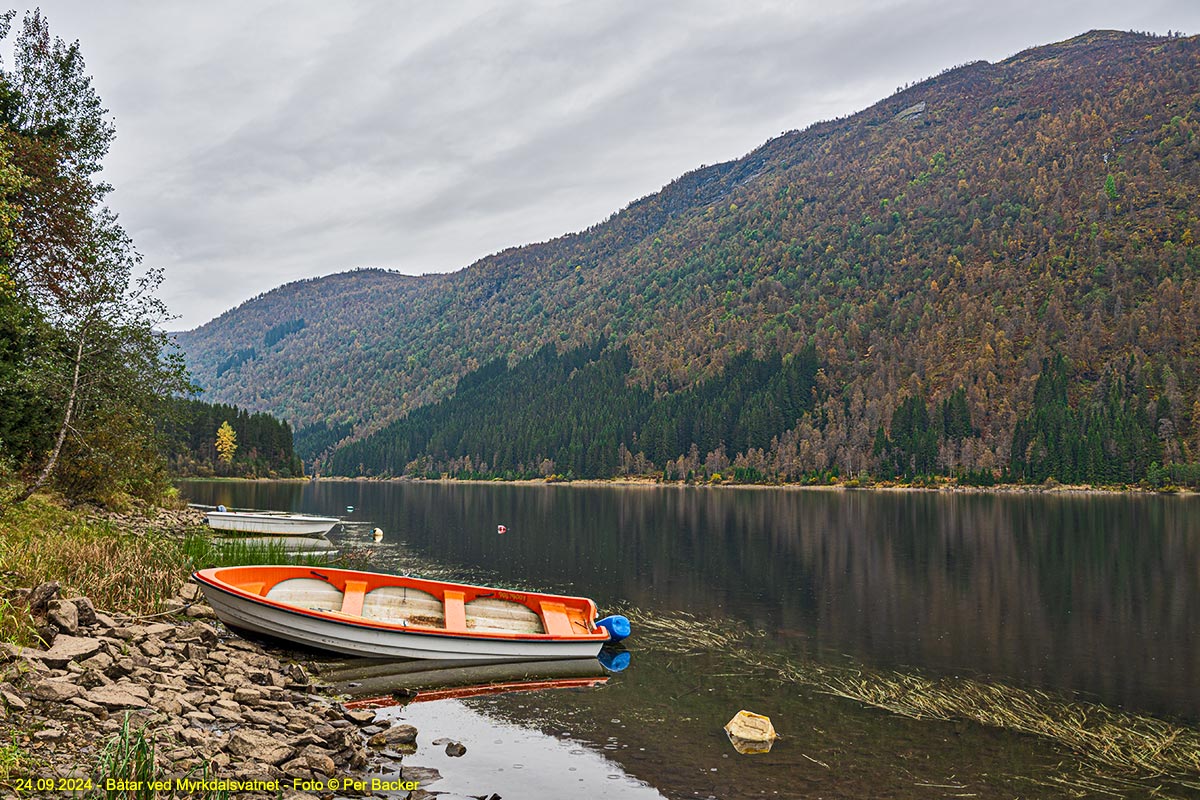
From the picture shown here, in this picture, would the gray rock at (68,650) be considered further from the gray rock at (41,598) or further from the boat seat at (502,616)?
the boat seat at (502,616)

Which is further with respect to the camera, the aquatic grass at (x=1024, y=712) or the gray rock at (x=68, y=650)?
the aquatic grass at (x=1024, y=712)

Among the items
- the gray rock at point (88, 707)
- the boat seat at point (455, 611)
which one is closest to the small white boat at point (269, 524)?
the boat seat at point (455, 611)

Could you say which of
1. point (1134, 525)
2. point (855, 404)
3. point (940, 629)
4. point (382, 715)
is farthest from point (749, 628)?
point (855, 404)

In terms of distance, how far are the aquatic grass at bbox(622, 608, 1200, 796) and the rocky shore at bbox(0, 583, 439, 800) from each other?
10.3 metres

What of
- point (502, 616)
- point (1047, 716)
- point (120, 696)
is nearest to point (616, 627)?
point (502, 616)

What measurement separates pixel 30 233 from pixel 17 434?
7746 mm

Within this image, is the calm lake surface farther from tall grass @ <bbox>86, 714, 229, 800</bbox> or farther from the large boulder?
the large boulder

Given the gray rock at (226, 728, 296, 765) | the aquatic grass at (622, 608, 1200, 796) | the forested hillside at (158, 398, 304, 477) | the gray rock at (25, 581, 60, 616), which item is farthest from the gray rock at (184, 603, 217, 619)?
the forested hillside at (158, 398, 304, 477)

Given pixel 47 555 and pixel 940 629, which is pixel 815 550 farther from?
pixel 47 555

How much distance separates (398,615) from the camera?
22.3m

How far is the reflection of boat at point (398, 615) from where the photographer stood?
1892 cm

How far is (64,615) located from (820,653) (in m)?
18.3

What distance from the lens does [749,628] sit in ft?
84.7

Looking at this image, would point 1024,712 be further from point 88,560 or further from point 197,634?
point 88,560
